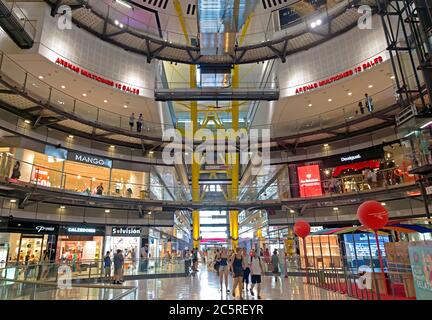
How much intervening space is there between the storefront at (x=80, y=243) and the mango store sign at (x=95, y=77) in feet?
36.1

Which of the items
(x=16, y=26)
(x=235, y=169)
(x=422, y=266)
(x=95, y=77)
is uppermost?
(x=95, y=77)

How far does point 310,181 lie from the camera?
22547 mm

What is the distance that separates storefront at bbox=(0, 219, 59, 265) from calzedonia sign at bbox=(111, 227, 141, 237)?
4.30 metres

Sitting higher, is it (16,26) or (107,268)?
(16,26)

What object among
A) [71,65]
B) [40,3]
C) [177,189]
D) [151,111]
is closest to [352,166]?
[177,189]

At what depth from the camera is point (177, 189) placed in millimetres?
24219

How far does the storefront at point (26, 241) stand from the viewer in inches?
671

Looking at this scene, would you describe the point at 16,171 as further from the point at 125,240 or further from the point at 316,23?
the point at 316,23

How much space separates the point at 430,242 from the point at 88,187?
1900 centimetres

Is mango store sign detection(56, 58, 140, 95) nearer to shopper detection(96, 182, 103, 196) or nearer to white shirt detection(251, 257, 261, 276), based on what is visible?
shopper detection(96, 182, 103, 196)

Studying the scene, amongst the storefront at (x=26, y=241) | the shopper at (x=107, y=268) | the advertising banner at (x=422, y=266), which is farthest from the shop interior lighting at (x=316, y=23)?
the storefront at (x=26, y=241)

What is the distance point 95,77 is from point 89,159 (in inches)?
272

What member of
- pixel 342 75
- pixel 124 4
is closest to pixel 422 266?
pixel 342 75
